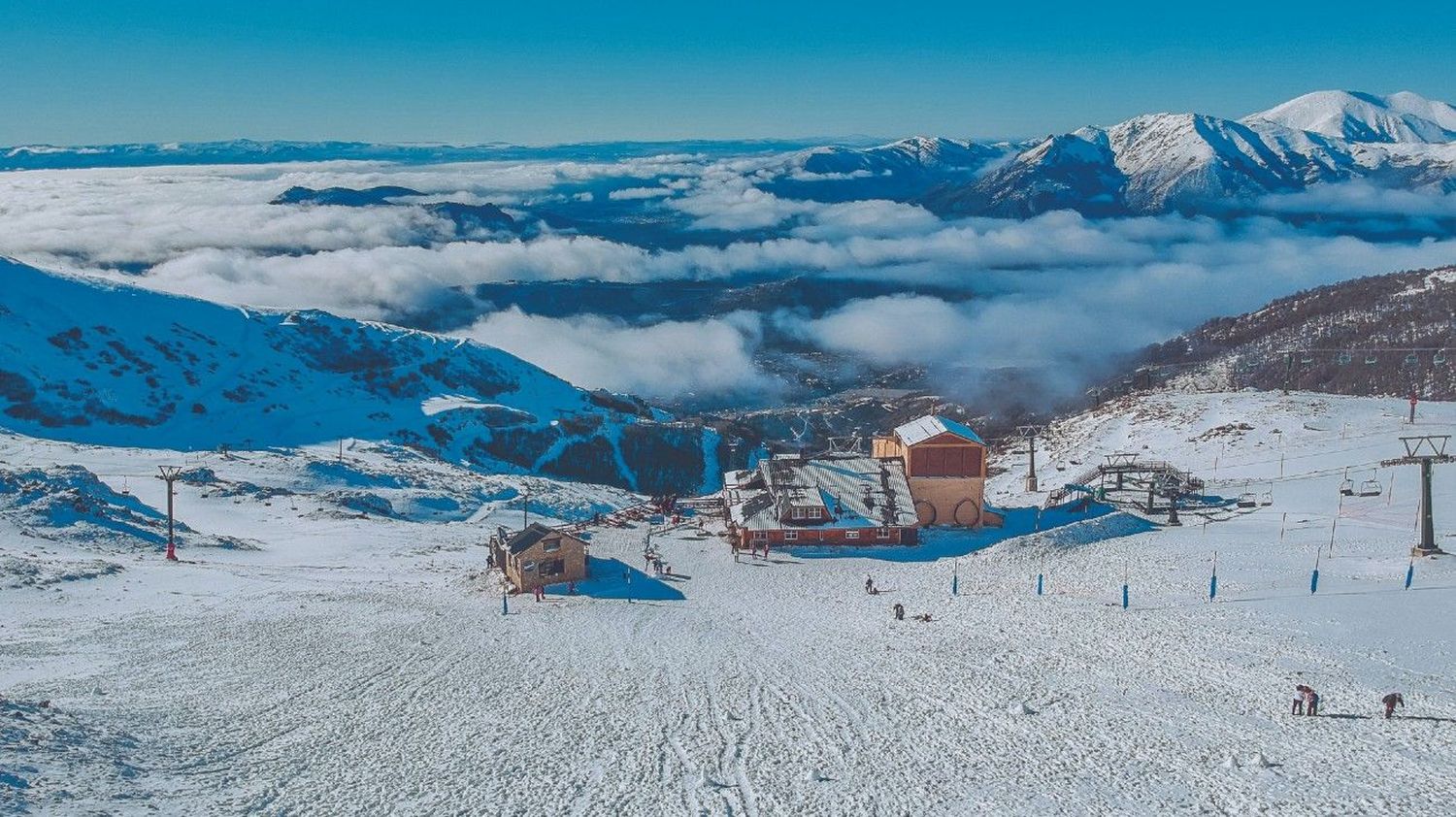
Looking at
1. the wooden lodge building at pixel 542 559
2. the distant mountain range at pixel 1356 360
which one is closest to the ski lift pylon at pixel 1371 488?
the wooden lodge building at pixel 542 559

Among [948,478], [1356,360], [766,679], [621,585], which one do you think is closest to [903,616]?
[766,679]

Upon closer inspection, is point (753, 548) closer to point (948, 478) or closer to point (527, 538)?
point (527, 538)

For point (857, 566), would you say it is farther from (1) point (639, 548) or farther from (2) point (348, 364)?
(2) point (348, 364)

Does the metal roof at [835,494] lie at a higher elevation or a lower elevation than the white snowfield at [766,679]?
higher

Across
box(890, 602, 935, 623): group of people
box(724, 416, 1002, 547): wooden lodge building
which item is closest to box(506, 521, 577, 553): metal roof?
box(724, 416, 1002, 547): wooden lodge building

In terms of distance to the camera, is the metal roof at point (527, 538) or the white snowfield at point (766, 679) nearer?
the white snowfield at point (766, 679)

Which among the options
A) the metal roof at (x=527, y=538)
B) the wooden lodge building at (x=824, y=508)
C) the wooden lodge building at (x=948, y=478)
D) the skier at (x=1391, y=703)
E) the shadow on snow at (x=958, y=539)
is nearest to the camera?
the skier at (x=1391, y=703)

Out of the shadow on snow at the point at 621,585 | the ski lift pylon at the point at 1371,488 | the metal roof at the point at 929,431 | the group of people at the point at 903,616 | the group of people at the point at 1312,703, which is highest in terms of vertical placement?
the metal roof at the point at 929,431

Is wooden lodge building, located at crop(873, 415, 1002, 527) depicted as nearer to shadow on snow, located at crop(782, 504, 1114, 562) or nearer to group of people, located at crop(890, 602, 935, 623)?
shadow on snow, located at crop(782, 504, 1114, 562)

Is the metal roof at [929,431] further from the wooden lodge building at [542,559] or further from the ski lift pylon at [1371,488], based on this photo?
the wooden lodge building at [542,559]
